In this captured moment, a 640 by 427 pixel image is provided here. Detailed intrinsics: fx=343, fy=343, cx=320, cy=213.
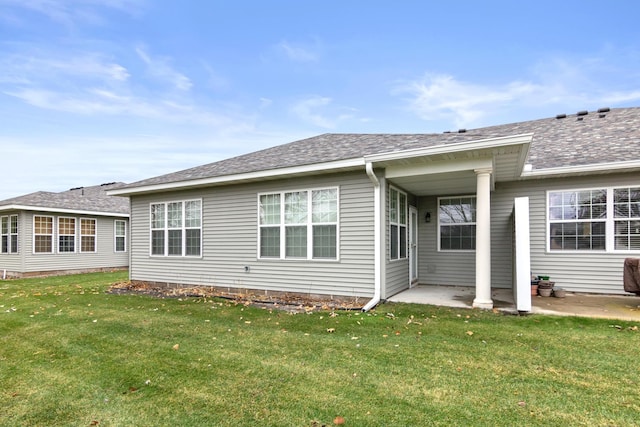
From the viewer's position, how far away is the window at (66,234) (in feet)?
46.2

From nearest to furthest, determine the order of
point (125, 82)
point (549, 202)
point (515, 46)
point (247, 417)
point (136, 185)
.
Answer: point (247, 417)
point (549, 202)
point (136, 185)
point (515, 46)
point (125, 82)

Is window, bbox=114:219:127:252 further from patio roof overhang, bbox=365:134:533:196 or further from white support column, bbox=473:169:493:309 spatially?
white support column, bbox=473:169:493:309

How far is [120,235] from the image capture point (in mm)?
16266

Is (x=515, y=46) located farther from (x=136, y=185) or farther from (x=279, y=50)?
(x=136, y=185)

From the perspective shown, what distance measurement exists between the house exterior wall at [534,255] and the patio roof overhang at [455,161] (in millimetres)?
1047

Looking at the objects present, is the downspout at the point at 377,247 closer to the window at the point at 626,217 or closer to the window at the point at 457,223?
the window at the point at 457,223

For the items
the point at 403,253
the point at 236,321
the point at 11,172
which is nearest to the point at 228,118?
the point at 403,253

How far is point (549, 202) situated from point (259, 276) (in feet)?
22.5

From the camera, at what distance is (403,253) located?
810 cm

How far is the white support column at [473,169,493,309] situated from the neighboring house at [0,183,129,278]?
14909mm

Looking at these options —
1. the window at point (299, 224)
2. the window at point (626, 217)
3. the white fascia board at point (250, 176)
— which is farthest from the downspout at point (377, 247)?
the window at point (626, 217)

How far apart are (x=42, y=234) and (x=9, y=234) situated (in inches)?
62.1

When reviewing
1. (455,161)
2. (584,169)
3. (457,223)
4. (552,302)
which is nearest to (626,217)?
(584,169)

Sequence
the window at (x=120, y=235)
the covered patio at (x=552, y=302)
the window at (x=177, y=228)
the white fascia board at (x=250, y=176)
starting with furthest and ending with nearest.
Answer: the window at (x=120, y=235)
the window at (x=177, y=228)
the white fascia board at (x=250, y=176)
the covered patio at (x=552, y=302)
